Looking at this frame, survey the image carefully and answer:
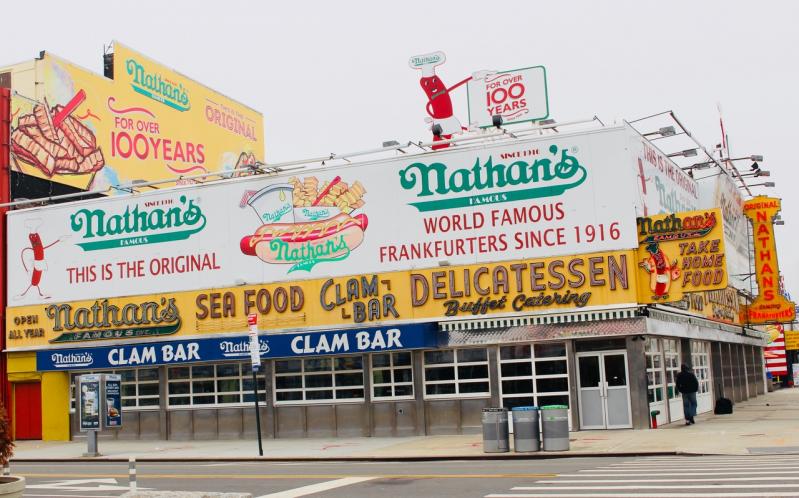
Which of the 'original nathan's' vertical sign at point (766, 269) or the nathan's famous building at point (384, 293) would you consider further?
the 'original nathan's' vertical sign at point (766, 269)

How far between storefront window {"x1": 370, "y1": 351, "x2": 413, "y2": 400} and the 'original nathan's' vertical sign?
1883 centimetres

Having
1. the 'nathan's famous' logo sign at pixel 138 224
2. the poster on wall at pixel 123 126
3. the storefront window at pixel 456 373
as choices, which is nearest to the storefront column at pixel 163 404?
the 'nathan's famous' logo sign at pixel 138 224

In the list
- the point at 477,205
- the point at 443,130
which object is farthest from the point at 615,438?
the point at 443,130

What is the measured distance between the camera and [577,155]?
1105 inches

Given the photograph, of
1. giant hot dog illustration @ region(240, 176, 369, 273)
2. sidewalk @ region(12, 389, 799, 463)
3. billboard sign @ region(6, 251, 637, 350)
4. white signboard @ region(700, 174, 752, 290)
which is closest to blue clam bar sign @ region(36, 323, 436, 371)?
billboard sign @ region(6, 251, 637, 350)

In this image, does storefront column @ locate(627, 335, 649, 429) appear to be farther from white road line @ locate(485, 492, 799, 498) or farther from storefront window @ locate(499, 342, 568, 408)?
white road line @ locate(485, 492, 799, 498)

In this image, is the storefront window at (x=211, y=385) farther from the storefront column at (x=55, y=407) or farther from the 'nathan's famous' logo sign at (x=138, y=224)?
the 'nathan's famous' logo sign at (x=138, y=224)

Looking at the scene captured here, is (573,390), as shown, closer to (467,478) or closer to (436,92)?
(467,478)

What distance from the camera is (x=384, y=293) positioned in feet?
98.5

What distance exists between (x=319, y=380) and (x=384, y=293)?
11.6 feet

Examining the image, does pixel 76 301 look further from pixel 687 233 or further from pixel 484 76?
pixel 687 233

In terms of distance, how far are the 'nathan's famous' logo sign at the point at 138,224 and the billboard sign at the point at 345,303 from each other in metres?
2.04

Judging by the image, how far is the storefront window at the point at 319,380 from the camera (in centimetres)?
3028

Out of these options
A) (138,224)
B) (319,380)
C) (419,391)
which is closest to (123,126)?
(138,224)
